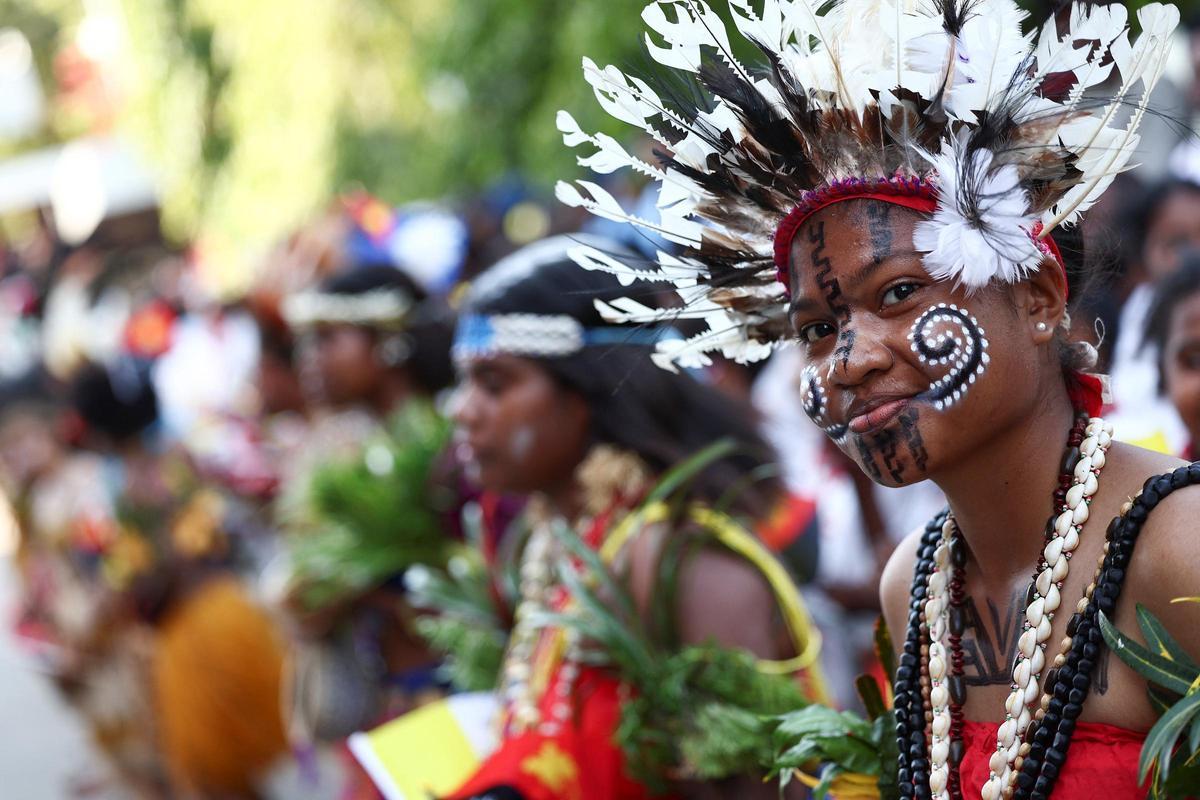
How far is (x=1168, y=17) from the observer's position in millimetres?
1852

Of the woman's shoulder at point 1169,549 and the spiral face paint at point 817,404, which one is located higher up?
the spiral face paint at point 817,404

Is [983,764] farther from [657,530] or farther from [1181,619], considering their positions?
[657,530]

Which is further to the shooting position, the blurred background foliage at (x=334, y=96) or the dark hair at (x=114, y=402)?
the blurred background foliage at (x=334, y=96)

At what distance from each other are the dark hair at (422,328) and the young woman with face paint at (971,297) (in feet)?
12.3

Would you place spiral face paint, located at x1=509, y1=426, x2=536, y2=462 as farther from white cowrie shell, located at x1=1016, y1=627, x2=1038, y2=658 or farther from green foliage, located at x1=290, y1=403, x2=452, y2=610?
white cowrie shell, located at x1=1016, y1=627, x2=1038, y2=658

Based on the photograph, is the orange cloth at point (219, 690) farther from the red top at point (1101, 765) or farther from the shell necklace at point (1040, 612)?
the red top at point (1101, 765)

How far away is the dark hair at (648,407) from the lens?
3584mm

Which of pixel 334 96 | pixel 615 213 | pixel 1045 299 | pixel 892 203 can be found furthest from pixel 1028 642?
pixel 334 96

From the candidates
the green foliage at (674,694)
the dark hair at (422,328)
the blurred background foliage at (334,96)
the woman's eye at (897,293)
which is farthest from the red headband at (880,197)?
the blurred background foliage at (334,96)

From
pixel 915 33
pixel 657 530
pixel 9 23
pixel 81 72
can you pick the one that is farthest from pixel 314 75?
pixel 9 23

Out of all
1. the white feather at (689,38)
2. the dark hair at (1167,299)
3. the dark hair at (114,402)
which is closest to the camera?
the white feather at (689,38)

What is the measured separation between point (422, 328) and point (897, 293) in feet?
13.4

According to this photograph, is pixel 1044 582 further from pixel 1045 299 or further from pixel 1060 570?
pixel 1045 299

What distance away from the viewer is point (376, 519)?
507 cm
